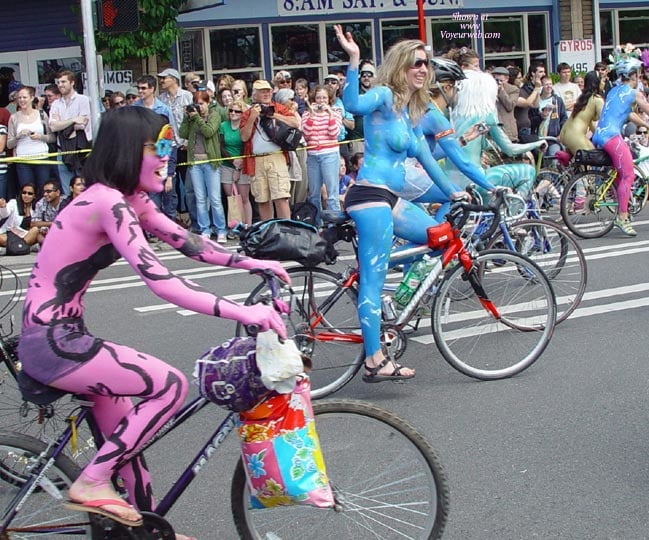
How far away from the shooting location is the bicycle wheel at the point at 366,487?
138 inches

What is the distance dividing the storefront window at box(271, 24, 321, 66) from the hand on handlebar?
18.6m

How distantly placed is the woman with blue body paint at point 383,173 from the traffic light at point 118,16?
7.56 m

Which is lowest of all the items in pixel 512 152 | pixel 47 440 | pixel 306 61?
pixel 47 440

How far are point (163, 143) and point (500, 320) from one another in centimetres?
333

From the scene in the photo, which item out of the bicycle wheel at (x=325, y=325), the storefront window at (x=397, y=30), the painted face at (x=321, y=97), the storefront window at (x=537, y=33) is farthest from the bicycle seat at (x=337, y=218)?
the storefront window at (x=537, y=33)

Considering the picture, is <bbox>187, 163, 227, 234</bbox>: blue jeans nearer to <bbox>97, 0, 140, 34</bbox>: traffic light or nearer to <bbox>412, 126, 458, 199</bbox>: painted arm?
<bbox>97, 0, 140, 34</bbox>: traffic light

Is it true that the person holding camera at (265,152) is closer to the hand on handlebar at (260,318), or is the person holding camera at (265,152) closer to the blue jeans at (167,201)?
the blue jeans at (167,201)

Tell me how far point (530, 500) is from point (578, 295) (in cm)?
312

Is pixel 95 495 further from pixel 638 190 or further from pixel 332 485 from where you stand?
pixel 638 190

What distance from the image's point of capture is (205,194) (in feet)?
43.4

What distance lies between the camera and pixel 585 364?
652cm

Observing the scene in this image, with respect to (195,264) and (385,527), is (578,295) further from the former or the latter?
(195,264)

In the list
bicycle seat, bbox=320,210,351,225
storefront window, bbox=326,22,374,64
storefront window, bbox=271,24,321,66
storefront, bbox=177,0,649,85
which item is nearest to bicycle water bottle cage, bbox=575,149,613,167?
bicycle seat, bbox=320,210,351,225

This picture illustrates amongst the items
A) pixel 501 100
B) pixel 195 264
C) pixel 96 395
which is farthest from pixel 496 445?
pixel 501 100
